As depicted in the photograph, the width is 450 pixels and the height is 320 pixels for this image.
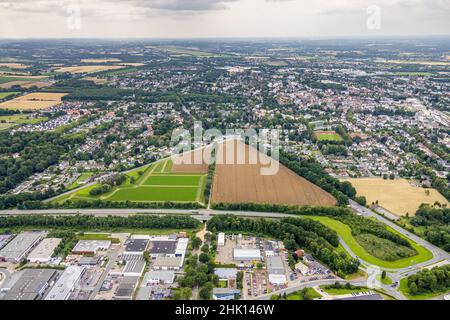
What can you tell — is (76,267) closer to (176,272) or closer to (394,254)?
(176,272)

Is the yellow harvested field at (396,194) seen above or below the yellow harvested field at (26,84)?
below

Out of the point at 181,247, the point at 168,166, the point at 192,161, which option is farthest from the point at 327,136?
the point at 181,247

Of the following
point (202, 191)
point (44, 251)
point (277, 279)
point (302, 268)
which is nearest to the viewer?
point (277, 279)

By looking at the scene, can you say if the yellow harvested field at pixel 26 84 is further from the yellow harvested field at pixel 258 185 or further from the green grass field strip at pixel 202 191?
the green grass field strip at pixel 202 191

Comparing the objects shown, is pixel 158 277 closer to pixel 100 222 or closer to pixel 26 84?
pixel 100 222

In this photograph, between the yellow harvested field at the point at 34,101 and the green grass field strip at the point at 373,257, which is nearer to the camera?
the green grass field strip at the point at 373,257

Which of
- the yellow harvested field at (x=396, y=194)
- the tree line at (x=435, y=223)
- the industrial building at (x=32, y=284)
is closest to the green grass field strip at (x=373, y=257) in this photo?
the tree line at (x=435, y=223)
